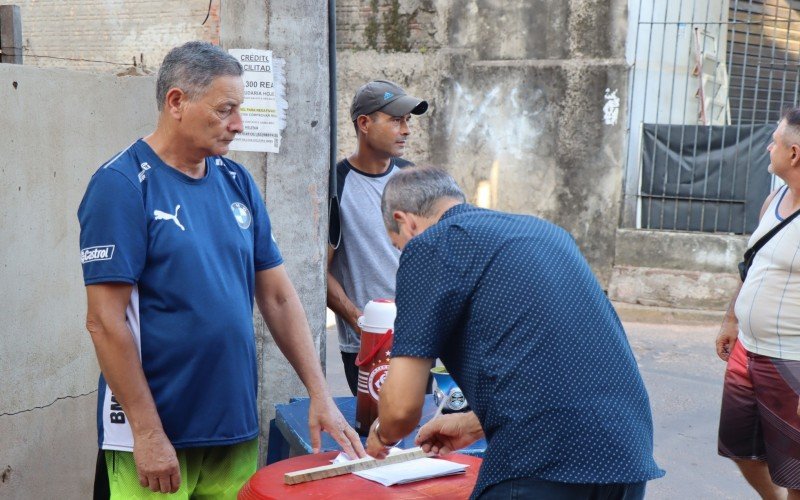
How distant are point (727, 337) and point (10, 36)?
3.57 m

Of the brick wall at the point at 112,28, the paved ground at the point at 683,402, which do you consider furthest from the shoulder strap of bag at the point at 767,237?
the brick wall at the point at 112,28

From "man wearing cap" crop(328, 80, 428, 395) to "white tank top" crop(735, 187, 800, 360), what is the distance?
1.56 meters

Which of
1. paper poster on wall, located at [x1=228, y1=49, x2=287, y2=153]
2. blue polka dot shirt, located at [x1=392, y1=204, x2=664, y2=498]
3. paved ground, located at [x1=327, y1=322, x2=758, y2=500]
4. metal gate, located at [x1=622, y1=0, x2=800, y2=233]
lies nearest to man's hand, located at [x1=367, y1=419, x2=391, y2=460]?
blue polka dot shirt, located at [x1=392, y1=204, x2=664, y2=498]

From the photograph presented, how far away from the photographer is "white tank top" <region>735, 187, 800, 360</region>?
4035 mm

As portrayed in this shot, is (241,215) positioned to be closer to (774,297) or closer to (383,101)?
(383,101)

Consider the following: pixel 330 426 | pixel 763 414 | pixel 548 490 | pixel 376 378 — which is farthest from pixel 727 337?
pixel 548 490

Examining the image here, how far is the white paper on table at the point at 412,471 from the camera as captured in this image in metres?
2.62

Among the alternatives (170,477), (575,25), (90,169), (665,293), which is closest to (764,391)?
(170,477)

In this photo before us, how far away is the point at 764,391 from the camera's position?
4.16 metres

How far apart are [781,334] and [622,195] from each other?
6720 mm

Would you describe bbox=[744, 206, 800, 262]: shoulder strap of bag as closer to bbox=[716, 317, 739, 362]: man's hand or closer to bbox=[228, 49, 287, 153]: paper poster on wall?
bbox=[716, 317, 739, 362]: man's hand

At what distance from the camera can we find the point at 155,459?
2.53 meters

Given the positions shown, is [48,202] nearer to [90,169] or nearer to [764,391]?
[90,169]

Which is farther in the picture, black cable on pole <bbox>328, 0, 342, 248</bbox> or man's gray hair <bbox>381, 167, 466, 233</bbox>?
black cable on pole <bbox>328, 0, 342, 248</bbox>
